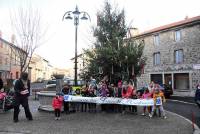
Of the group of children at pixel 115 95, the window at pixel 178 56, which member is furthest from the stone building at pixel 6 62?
the group of children at pixel 115 95

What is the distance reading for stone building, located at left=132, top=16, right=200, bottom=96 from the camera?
112 ft

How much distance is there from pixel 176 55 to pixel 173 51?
1.90ft

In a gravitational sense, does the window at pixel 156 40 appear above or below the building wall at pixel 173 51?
above

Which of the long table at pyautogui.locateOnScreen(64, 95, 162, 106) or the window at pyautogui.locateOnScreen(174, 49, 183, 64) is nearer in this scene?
the long table at pyautogui.locateOnScreen(64, 95, 162, 106)

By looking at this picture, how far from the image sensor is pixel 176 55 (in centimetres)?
3694

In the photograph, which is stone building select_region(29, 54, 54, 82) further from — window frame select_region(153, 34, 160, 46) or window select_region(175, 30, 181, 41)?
window select_region(175, 30, 181, 41)

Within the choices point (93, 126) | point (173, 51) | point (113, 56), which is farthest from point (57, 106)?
point (173, 51)

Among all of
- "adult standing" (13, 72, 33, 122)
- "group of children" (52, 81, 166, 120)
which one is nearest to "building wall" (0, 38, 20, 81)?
"group of children" (52, 81, 166, 120)

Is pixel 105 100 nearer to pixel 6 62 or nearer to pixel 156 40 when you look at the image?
pixel 156 40

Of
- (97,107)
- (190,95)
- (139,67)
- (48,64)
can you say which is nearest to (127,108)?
(97,107)

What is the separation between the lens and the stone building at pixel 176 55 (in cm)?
3419

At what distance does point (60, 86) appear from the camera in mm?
15914

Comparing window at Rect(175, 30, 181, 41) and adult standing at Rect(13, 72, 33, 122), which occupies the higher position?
window at Rect(175, 30, 181, 41)

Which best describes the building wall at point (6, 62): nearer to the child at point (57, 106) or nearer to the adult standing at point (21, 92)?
the child at point (57, 106)
